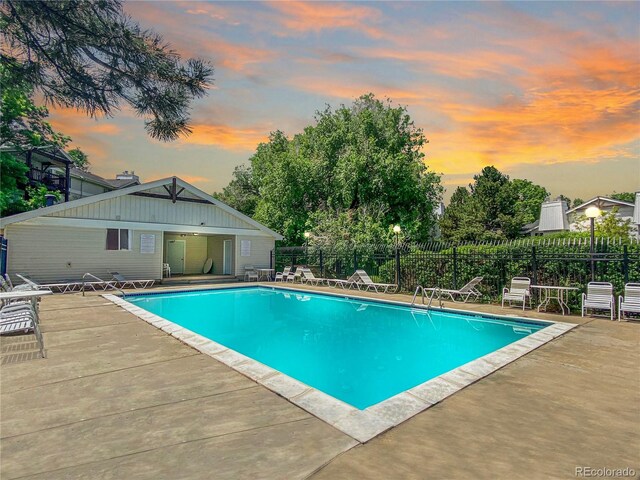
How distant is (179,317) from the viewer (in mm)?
9914

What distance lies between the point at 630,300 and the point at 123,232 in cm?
1719

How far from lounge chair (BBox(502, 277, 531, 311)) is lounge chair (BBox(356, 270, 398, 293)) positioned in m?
4.66

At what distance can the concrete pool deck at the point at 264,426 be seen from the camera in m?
2.36

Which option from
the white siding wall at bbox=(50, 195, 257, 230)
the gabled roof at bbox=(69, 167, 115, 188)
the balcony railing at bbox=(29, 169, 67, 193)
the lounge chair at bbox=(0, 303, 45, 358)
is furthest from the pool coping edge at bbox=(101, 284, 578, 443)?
the gabled roof at bbox=(69, 167, 115, 188)

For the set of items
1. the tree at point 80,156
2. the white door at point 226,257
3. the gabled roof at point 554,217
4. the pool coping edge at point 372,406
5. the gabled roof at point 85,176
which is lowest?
the pool coping edge at point 372,406

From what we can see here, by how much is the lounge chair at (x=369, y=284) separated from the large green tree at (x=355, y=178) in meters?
6.53

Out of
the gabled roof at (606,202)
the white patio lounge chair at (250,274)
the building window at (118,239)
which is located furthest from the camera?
the gabled roof at (606,202)

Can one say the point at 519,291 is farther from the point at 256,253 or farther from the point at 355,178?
the point at 355,178

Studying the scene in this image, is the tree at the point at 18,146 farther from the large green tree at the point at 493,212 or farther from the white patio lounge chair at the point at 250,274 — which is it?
the large green tree at the point at 493,212

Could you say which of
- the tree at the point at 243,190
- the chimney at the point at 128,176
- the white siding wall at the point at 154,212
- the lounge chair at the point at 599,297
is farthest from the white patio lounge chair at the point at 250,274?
the chimney at the point at 128,176

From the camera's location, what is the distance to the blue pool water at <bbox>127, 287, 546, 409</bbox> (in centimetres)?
539

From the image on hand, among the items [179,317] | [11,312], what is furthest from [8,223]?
[11,312]

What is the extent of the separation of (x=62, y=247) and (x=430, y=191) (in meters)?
21.5

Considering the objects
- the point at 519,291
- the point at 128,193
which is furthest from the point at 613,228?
the point at 128,193
